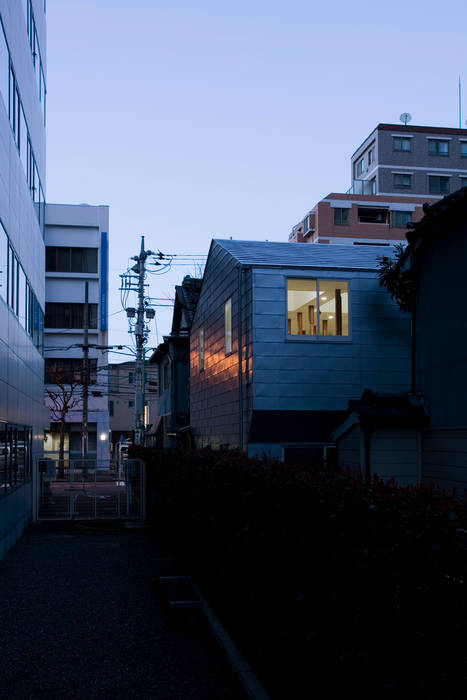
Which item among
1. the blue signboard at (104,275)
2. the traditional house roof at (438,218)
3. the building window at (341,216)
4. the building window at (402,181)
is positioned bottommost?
the traditional house roof at (438,218)

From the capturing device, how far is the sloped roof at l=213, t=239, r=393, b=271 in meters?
17.2

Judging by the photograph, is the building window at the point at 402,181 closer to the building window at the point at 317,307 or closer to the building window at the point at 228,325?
the building window at the point at 228,325

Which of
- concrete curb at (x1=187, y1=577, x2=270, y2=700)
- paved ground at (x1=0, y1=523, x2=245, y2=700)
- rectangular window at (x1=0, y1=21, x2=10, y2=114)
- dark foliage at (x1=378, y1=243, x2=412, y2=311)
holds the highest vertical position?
rectangular window at (x1=0, y1=21, x2=10, y2=114)

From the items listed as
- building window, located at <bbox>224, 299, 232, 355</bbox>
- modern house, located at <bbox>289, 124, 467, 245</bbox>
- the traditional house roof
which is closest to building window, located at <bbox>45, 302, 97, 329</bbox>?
modern house, located at <bbox>289, 124, 467, 245</bbox>

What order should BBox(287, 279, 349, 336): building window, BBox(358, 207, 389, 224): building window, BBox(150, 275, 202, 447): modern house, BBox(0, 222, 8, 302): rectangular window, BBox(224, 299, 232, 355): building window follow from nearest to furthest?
1. BBox(0, 222, 8, 302): rectangular window
2. BBox(287, 279, 349, 336): building window
3. BBox(224, 299, 232, 355): building window
4. BBox(150, 275, 202, 447): modern house
5. BBox(358, 207, 389, 224): building window

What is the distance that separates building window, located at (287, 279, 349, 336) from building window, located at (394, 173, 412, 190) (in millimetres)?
58076

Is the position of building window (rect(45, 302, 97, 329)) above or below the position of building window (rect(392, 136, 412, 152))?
below

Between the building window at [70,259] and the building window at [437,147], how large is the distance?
34901mm

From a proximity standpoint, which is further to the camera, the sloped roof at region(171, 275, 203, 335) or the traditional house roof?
the sloped roof at region(171, 275, 203, 335)

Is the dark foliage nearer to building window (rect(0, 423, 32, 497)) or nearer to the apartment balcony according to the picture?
building window (rect(0, 423, 32, 497))

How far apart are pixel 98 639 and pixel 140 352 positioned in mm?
26083

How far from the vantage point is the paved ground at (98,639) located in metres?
6.83

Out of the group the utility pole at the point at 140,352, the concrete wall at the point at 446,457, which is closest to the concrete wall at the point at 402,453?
the concrete wall at the point at 446,457

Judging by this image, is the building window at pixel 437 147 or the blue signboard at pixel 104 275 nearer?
the blue signboard at pixel 104 275
